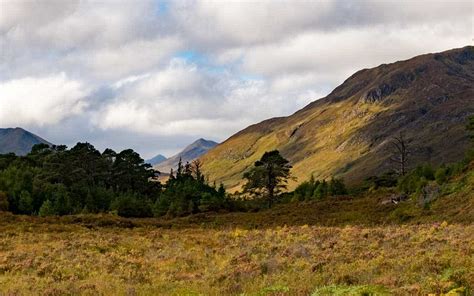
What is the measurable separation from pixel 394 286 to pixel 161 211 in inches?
2076

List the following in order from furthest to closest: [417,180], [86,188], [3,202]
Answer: [86,188] → [3,202] → [417,180]

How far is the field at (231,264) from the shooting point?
12.5 meters

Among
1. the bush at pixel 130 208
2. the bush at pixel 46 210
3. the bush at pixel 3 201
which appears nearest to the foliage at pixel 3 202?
the bush at pixel 3 201

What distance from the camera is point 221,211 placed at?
59.8m

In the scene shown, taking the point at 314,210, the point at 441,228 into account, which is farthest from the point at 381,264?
the point at 314,210

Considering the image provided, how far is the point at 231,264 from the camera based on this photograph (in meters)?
18.0

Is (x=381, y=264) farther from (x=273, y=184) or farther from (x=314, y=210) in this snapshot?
(x=273, y=184)

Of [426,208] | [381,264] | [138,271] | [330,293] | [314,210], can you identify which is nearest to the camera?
[330,293]

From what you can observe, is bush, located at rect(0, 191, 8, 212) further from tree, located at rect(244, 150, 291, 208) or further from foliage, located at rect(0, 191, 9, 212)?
tree, located at rect(244, 150, 291, 208)

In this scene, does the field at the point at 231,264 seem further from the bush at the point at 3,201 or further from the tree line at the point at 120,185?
the tree line at the point at 120,185

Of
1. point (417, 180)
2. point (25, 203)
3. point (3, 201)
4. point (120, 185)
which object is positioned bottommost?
point (25, 203)

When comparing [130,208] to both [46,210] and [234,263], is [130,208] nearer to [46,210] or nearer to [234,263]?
[46,210]

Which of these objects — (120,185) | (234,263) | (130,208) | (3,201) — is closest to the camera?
(234,263)

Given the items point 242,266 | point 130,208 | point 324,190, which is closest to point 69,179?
point 130,208
